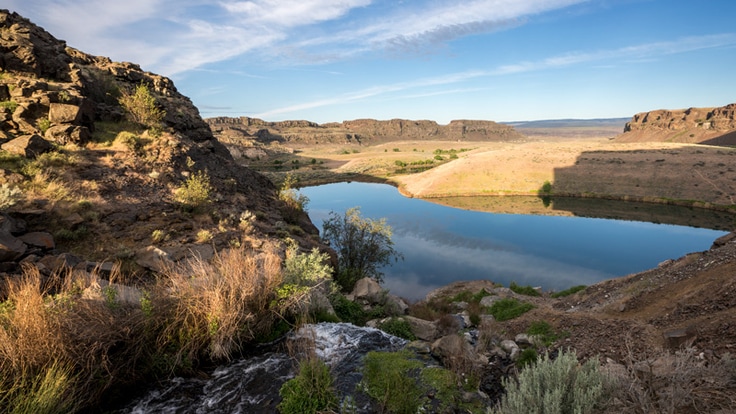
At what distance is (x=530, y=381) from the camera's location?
5477 millimetres

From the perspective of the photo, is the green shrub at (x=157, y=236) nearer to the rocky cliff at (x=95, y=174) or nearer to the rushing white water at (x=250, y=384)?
the rocky cliff at (x=95, y=174)

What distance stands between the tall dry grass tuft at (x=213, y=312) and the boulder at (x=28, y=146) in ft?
36.6

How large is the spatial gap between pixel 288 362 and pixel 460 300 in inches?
511

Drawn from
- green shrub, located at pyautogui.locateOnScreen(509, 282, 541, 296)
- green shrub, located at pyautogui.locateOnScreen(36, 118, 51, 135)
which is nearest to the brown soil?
green shrub, located at pyautogui.locateOnScreen(509, 282, 541, 296)

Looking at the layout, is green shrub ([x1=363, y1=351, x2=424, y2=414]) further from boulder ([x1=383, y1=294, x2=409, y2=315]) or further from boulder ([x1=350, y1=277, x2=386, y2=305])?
boulder ([x1=350, y1=277, x2=386, y2=305])

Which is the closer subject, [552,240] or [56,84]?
[56,84]

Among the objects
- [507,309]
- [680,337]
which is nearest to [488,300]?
[507,309]

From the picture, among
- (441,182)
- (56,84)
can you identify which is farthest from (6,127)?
(441,182)

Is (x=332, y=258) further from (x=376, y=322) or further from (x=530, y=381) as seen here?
(x=530, y=381)

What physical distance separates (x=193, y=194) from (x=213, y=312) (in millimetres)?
10599

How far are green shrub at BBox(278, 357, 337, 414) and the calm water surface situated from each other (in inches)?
663

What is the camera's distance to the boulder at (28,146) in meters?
13.6

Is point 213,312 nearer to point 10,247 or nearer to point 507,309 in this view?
point 10,247

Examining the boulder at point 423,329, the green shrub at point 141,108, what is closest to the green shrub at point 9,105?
the green shrub at point 141,108
